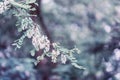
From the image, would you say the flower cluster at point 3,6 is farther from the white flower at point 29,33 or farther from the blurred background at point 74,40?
the blurred background at point 74,40

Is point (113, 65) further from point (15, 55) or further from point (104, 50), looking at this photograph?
point (15, 55)

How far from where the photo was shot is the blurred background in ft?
11.5

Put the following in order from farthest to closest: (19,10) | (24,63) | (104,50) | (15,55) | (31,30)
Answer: (15,55)
(104,50)
(24,63)
(19,10)
(31,30)

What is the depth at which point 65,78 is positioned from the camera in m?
3.61

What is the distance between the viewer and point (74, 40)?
386 cm

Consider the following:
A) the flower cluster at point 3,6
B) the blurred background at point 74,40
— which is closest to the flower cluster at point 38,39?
the flower cluster at point 3,6

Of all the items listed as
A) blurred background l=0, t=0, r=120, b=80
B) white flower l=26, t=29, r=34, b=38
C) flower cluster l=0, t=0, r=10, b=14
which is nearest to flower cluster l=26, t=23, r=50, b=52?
white flower l=26, t=29, r=34, b=38

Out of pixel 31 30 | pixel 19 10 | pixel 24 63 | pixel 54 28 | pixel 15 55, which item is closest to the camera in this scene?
pixel 31 30

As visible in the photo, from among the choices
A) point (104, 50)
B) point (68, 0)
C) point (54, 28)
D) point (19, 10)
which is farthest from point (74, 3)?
point (19, 10)

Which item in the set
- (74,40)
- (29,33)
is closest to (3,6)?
(29,33)

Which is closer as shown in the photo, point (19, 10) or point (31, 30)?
point (31, 30)

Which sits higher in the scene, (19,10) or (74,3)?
(74,3)

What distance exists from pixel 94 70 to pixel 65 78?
0.91ft

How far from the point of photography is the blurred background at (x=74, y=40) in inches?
138
